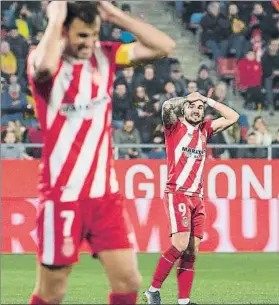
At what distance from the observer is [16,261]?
47.7 feet

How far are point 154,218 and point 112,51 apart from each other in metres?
9.61

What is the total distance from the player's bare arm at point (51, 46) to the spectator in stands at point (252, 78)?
1402cm

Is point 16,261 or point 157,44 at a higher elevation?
point 157,44

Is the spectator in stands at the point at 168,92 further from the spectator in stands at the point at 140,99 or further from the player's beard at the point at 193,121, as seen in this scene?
the player's beard at the point at 193,121

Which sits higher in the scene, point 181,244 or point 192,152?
point 192,152

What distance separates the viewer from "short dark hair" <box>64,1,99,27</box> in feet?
Result: 18.6

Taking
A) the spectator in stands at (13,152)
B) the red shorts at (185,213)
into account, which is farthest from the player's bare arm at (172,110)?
the spectator in stands at (13,152)

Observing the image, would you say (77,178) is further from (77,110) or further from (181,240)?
(181,240)

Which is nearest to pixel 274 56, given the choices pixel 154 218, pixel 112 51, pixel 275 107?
pixel 275 107

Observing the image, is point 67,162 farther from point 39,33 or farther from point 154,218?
point 39,33

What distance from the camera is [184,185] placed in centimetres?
980

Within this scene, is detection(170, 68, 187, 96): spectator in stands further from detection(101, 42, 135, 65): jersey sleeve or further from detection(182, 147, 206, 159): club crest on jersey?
detection(101, 42, 135, 65): jersey sleeve

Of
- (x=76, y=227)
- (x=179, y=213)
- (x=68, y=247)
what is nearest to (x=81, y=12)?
(x=76, y=227)

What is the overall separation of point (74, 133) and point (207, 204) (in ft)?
32.1
